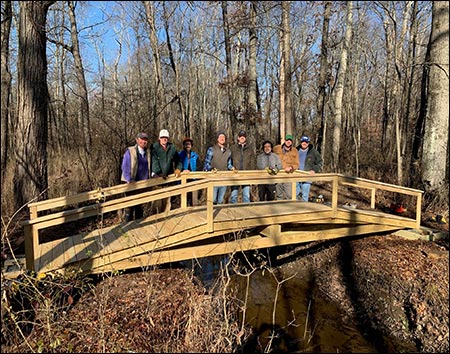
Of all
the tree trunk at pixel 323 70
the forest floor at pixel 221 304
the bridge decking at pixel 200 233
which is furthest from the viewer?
the tree trunk at pixel 323 70

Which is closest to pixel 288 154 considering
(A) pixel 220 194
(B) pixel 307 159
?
(B) pixel 307 159

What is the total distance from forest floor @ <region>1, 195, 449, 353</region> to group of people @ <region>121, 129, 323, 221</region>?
5.07ft

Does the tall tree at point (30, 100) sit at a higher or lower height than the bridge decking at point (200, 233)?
higher

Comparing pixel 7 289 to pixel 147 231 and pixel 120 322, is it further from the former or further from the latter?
pixel 147 231

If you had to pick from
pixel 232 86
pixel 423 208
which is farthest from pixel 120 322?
pixel 232 86

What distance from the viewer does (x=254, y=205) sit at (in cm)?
680

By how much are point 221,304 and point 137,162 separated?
9.89ft

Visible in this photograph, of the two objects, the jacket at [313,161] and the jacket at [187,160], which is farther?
the jacket at [313,161]

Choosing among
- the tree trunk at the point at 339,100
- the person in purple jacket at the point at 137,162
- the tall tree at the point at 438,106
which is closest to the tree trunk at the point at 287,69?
the tree trunk at the point at 339,100

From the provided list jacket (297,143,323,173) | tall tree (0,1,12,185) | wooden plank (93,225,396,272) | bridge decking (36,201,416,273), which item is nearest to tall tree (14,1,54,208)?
bridge decking (36,201,416,273)

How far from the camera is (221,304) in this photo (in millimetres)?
4270

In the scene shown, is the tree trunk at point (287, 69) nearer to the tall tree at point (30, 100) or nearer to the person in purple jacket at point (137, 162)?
the person in purple jacket at point (137, 162)

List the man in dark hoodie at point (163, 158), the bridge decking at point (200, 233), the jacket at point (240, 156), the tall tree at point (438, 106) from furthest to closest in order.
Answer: the tall tree at point (438, 106)
the jacket at point (240, 156)
the man in dark hoodie at point (163, 158)
the bridge decking at point (200, 233)

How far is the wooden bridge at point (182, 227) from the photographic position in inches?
185
